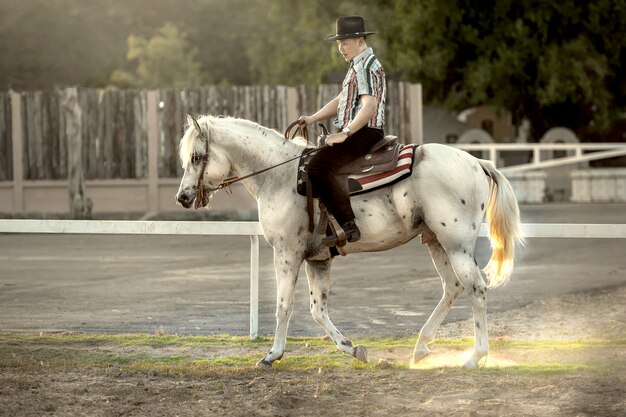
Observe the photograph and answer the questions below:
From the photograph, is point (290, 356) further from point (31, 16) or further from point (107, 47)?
point (107, 47)

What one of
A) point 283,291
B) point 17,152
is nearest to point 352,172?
point 283,291

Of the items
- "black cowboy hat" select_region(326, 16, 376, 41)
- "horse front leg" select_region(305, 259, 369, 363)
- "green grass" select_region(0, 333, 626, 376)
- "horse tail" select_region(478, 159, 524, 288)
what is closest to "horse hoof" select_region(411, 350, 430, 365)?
"green grass" select_region(0, 333, 626, 376)

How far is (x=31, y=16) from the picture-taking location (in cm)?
7831

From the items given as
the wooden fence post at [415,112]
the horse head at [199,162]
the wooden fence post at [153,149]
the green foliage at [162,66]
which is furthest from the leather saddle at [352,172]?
the green foliage at [162,66]

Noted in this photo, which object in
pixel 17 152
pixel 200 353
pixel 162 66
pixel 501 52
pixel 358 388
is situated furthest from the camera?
pixel 162 66

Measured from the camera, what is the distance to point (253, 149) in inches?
406

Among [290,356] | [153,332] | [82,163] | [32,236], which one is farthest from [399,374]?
[82,163]

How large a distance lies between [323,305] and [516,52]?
106ft

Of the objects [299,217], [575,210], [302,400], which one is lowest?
[575,210]

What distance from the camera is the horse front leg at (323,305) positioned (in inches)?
390

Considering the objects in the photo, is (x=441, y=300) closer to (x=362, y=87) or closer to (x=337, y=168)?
(x=337, y=168)

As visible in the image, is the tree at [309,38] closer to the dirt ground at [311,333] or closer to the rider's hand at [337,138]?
the dirt ground at [311,333]

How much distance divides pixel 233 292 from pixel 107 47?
74227 millimetres

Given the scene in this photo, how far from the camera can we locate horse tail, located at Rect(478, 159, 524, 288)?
10234 millimetres
